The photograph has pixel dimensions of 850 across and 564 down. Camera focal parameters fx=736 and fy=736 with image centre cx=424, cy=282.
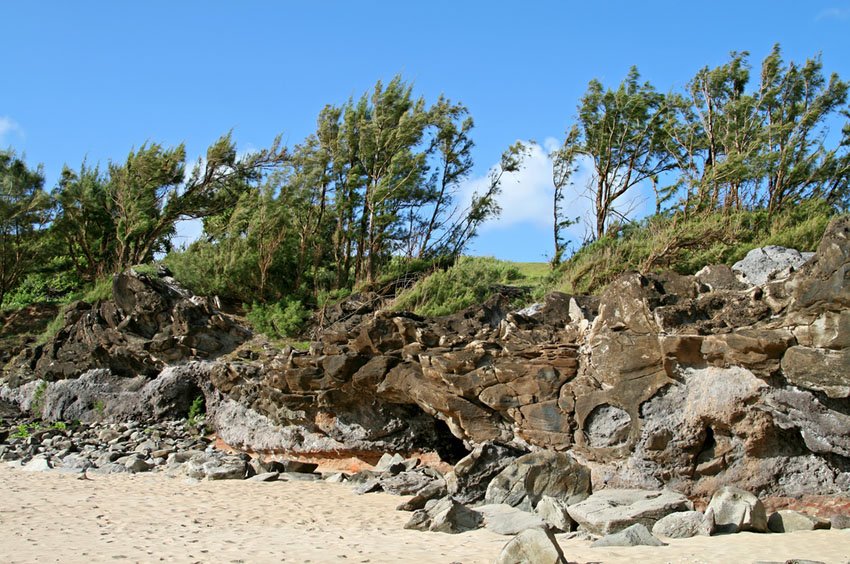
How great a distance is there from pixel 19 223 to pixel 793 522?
25.8 m

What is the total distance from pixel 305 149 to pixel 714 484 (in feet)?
59.3

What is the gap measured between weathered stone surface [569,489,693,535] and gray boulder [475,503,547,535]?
0.44 meters

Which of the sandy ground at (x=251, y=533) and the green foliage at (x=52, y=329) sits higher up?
the green foliage at (x=52, y=329)

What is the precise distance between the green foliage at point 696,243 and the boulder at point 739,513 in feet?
27.0

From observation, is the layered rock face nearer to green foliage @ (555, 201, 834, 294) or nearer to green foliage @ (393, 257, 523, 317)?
green foliage @ (393, 257, 523, 317)

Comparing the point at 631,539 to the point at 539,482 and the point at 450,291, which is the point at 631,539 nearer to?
the point at 539,482

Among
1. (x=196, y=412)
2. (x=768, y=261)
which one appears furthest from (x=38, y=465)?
(x=768, y=261)

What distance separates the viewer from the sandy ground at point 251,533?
22.0ft

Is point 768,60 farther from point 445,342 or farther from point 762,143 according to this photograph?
point 445,342

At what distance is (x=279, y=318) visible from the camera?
19.9 m

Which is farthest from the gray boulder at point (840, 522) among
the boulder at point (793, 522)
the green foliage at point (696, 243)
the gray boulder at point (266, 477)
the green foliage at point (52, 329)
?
the green foliage at point (52, 329)

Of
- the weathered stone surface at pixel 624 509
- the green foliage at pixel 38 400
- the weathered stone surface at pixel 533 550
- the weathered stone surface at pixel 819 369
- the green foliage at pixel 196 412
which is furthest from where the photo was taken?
the green foliage at pixel 38 400

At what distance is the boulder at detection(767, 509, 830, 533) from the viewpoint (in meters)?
7.35

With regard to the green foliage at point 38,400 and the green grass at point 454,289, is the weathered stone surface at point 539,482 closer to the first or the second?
the green grass at point 454,289
